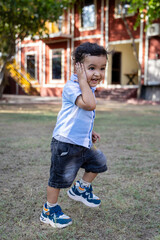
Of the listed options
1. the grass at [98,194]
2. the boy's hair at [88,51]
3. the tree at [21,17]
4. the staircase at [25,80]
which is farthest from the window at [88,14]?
the boy's hair at [88,51]

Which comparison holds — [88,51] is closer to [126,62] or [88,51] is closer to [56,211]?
[56,211]

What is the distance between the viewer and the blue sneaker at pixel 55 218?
78.4 inches

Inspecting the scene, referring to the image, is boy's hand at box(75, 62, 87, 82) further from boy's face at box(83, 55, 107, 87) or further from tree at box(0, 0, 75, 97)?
tree at box(0, 0, 75, 97)

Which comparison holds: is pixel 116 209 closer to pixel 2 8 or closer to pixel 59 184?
pixel 59 184

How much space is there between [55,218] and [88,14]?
1694 centimetres

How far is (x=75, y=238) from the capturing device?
71.7 inches

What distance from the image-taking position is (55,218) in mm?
2010

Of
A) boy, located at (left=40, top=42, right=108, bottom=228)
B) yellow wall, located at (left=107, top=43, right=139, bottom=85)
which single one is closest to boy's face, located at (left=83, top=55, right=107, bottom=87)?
boy, located at (left=40, top=42, right=108, bottom=228)

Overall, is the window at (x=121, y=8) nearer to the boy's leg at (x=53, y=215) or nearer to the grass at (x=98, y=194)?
the grass at (x=98, y=194)

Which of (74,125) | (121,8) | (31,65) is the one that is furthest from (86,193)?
(31,65)

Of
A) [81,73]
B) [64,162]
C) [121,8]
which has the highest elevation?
[121,8]

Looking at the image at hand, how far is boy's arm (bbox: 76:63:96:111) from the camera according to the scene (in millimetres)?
1905

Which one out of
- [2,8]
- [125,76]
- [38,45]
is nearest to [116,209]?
[2,8]

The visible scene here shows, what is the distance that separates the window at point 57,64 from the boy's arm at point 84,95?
16.9 m
